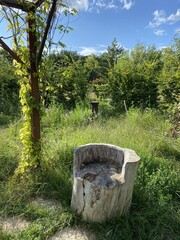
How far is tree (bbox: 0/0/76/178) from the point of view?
200 centimetres

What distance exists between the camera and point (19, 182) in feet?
7.80

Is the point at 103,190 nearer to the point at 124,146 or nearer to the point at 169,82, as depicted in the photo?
the point at 124,146

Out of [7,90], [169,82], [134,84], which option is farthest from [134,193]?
[7,90]

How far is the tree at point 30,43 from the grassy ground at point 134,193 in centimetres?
29

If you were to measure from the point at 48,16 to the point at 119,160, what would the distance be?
1685 millimetres

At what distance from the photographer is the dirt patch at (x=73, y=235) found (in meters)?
1.73

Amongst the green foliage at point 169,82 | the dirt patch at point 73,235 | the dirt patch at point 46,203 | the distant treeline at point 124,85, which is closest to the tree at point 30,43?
the dirt patch at point 46,203

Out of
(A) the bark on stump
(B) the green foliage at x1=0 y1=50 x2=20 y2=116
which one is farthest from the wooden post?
(B) the green foliage at x1=0 y1=50 x2=20 y2=116

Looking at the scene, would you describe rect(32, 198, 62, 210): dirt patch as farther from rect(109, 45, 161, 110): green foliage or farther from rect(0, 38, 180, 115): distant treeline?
rect(109, 45, 161, 110): green foliage

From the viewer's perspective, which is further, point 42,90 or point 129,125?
point 129,125

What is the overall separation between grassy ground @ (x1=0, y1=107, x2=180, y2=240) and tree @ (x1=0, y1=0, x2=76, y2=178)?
285 millimetres

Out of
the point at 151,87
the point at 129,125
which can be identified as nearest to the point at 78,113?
the point at 129,125

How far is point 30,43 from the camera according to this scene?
2131mm

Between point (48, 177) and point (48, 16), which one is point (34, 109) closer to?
point (48, 177)
